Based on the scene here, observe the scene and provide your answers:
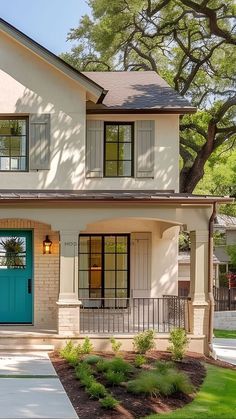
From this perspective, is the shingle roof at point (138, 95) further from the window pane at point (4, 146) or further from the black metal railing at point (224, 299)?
the black metal railing at point (224, 299)

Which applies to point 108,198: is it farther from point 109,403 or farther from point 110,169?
point 109,403

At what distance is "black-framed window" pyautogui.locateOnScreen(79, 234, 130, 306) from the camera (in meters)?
15.8

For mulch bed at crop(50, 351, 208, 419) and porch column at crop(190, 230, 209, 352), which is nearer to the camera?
mulch bed at crop(50, 351, 208, 419)

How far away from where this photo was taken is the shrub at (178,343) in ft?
40.0

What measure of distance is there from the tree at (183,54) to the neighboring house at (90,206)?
885 cm

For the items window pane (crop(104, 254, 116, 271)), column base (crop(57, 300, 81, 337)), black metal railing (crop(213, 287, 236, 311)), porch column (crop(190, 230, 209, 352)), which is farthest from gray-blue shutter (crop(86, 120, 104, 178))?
black metal railing (crop(213, 287, 236, 311))

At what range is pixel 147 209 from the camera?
13.8 meters

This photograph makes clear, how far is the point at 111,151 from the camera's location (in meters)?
16.0

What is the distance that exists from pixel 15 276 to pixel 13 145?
11.4ft

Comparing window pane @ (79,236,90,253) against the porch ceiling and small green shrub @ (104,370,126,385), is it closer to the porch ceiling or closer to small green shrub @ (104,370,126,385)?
the porch ceiling

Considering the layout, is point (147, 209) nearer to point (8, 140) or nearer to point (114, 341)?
point (114, 341)

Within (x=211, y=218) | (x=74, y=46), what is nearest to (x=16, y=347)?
(x=211, y=218)

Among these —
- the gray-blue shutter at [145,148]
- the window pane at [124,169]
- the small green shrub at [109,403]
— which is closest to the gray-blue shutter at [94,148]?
the window pane at [124,169]

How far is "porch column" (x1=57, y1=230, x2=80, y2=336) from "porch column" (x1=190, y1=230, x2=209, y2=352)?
277cm
